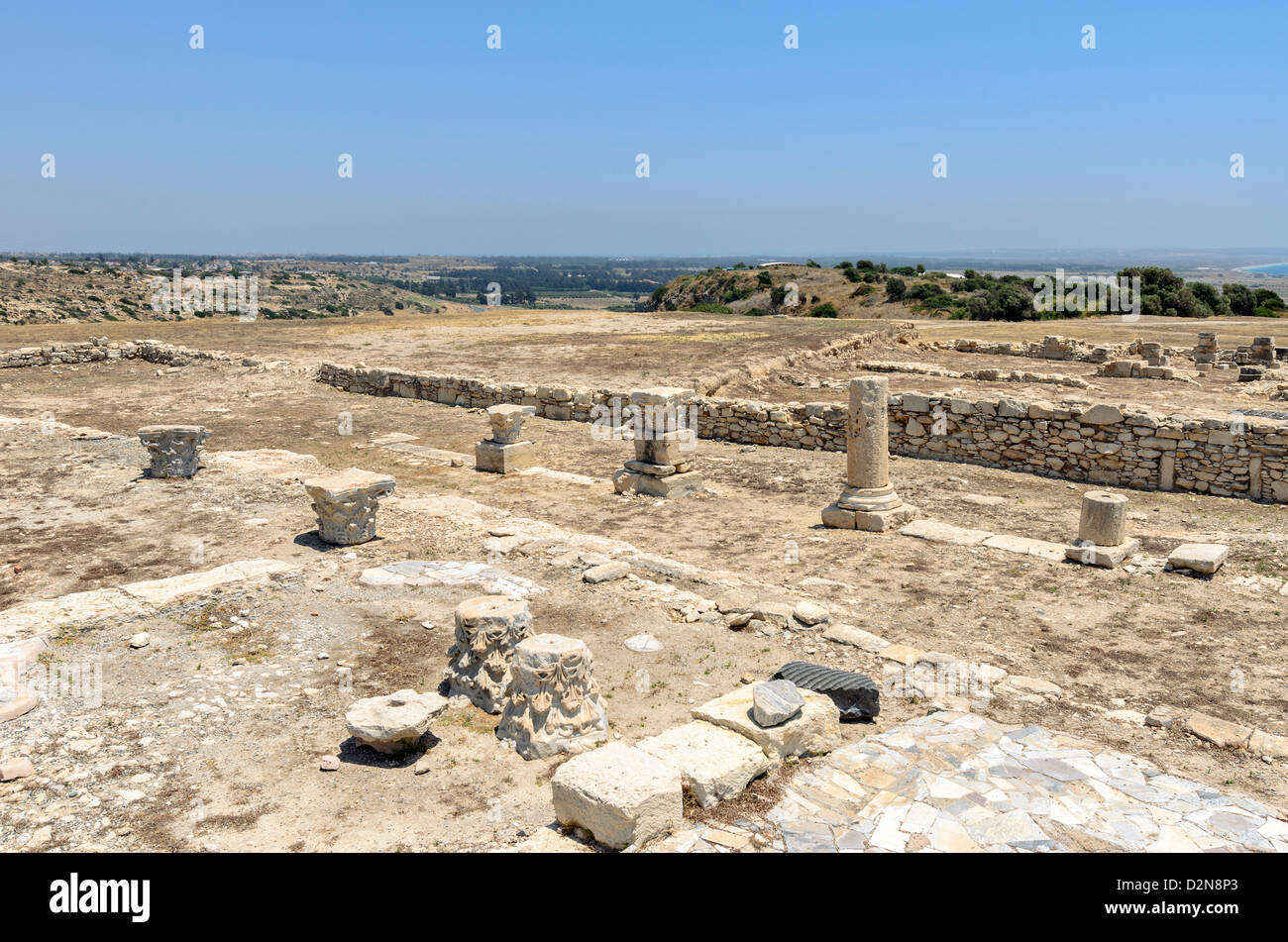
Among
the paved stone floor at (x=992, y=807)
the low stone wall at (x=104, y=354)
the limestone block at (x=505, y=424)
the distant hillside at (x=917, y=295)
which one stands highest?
the distant hillside at (x=917, y=295)

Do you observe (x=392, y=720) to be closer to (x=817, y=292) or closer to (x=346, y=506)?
Result: (x=346, y=506)

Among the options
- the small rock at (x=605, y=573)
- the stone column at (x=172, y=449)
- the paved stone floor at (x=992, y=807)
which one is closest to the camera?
the paved stone floor at (x=992, y=807)

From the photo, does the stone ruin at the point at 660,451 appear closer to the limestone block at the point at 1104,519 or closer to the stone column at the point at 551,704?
the limestone block at the point at 1104,519

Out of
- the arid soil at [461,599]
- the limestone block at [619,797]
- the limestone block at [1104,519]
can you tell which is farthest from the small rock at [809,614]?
the limestone block at [1104,519]

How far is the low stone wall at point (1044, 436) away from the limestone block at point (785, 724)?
30.2 feet

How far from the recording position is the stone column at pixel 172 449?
39.1 feet

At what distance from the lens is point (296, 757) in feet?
17.2

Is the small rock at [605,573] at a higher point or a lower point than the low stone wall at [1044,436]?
lower

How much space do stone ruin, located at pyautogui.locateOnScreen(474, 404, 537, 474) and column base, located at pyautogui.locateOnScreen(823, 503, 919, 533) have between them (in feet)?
16.6

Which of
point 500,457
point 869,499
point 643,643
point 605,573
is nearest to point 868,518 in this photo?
point 869,499

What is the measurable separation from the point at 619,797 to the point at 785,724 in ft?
4.83
